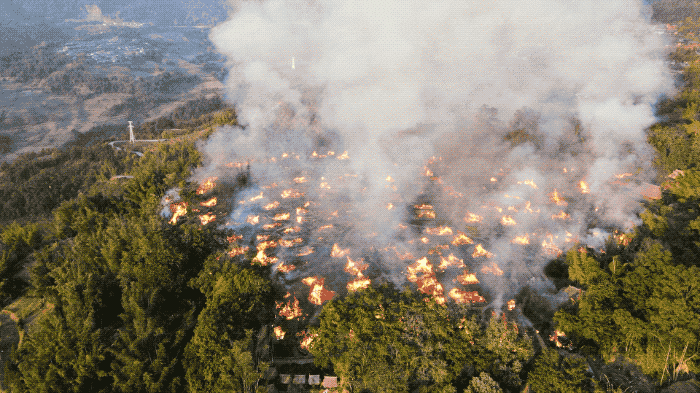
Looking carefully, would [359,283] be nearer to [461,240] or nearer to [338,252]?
[338,252]

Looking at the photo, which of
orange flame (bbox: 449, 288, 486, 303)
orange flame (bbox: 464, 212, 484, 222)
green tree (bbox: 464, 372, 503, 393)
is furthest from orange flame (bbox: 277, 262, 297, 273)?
orange flame (bbox: 464, 212, 484, 222)

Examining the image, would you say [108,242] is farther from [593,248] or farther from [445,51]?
[445,51]

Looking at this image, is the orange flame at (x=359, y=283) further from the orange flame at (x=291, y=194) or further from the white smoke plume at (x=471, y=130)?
the orange flame at (x=291, y=194)

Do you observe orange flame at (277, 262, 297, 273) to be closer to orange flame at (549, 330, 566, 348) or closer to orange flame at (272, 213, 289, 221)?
orange flame at (272, 213, 289, 221)

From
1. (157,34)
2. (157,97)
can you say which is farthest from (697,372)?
(157,34)

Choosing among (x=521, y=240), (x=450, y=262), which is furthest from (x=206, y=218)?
(x=521, y=240)

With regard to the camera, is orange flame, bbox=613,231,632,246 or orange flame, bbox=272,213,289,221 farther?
orange flame, bbox=272,213,289,221

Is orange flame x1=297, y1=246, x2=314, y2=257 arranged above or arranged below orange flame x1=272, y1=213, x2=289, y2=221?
below
